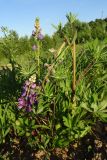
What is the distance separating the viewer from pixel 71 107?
7.34ft

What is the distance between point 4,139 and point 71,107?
16.6 inches

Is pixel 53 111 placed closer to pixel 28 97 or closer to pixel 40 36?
pixel 28 97

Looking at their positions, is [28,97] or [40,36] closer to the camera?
[28,97]

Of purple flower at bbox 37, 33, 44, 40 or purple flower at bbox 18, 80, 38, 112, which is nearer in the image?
purple flower at bbox 18, 80, 38, 112

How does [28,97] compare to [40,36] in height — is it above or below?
below

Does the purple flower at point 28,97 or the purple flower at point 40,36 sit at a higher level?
the purple flower at point 40,36

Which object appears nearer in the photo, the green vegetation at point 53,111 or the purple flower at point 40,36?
the green vegetation at point 53,111

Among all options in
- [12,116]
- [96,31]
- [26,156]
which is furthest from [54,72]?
[96,31]

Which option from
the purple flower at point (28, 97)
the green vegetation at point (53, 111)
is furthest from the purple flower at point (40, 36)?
the purple flower at point (28, 97)

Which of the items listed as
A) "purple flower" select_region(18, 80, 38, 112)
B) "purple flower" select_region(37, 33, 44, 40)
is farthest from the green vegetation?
"purple flower" select_region(37, 33, 44, 40)

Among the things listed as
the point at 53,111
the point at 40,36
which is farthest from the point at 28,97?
the point at 40,36

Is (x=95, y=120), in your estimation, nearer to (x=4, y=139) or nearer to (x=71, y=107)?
(x=71, y=107)

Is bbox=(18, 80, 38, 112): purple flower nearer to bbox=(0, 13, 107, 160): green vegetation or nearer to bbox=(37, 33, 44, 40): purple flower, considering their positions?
bbox=(0, 13, 107, 160): green vegetation

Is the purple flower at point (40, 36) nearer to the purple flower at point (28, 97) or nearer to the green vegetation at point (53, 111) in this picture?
the green vegetation at point (53, 111)
